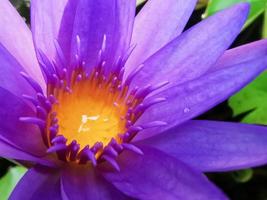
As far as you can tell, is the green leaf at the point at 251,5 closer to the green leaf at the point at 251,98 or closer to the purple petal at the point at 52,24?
the green leaf at the point at 251,98

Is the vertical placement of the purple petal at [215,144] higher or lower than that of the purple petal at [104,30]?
lower

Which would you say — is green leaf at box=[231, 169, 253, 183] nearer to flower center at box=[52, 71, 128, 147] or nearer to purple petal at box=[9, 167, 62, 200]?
flower center at box=[52, 71, 128, 147]

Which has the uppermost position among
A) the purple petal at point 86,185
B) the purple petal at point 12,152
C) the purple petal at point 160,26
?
the purple petal at point 160,26

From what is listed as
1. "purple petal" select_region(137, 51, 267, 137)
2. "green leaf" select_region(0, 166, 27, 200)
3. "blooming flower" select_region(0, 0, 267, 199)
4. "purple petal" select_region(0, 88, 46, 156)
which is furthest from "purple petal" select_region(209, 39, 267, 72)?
"green leaf" select_region(0, 166, 27, 200)

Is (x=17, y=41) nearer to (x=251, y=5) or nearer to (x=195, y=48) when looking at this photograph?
(x=195, y=48)

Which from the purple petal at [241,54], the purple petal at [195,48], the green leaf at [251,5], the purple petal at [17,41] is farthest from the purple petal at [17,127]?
the green leaf at [251,5]

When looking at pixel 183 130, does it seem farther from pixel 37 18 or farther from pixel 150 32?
pixel 37 18

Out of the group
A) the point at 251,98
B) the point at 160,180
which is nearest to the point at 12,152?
the point at 160,180

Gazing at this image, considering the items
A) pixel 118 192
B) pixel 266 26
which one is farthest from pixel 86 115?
pixel 266 26
